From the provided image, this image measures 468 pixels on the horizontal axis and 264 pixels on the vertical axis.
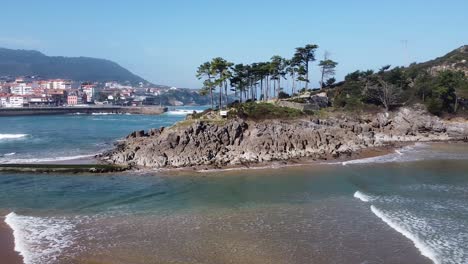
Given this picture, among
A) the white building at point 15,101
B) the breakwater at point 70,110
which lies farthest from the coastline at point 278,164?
the white building at point 15,101

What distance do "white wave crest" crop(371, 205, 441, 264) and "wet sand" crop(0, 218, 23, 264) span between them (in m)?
16.2

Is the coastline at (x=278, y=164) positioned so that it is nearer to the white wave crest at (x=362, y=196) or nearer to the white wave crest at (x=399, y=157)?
the white wave crest at (x=399, y=157)

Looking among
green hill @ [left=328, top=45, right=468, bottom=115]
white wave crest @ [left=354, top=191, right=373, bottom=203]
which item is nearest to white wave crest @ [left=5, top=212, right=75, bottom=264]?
white wave crest @ [left=354, top=191, right=373, bottom=203]

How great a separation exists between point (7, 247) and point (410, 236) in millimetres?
17795

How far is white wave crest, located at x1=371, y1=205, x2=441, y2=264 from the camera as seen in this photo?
60.0ft

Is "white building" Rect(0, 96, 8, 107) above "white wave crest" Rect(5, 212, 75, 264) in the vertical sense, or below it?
above

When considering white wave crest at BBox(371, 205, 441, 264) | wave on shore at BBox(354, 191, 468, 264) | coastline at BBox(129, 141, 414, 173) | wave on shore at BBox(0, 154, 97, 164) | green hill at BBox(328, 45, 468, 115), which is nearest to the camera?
white wave crest at BBox(371, 205, 441, 264)

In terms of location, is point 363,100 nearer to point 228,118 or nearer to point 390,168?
point 228,118

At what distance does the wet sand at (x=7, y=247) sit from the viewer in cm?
1866

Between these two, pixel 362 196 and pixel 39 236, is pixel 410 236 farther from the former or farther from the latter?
pixel 39 236

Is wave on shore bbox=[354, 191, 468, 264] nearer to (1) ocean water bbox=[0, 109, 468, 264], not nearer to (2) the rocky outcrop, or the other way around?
(1) ocean water bbox=[0, 109, 468, 264]

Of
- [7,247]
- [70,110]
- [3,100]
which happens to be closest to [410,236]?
[7,247]

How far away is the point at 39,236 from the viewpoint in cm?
2156

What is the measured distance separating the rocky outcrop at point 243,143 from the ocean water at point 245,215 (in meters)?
4.34
